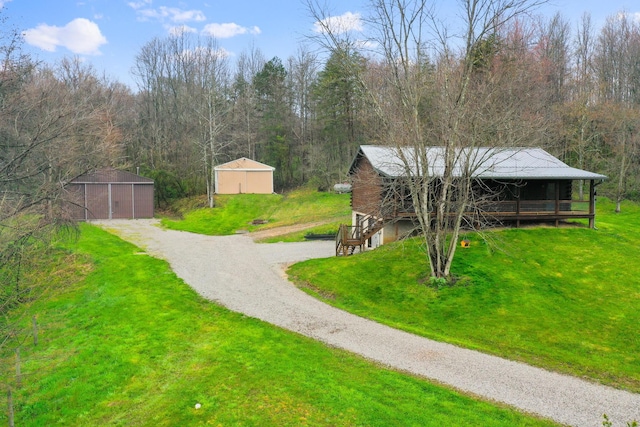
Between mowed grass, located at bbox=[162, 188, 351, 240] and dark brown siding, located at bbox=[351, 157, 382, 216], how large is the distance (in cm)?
587

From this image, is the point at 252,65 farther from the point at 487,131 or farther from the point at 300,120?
the point at 487,131

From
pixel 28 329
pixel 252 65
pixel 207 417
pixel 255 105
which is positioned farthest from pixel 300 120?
pixel 207 417

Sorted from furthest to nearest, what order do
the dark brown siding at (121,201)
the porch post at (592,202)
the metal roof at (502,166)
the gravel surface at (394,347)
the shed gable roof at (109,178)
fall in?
the dark brown siding at (121,201)
the shed gable roof at (109,178)
the porch post at (592,202)
the metal roof at (502,166)
the gravel surface at (394,347)

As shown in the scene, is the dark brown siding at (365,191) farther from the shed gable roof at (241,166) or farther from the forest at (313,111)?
the shed gable roof at (241,166)

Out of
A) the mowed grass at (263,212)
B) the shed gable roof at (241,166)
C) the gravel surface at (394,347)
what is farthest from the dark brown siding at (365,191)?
the shed gable roof at (241,166)

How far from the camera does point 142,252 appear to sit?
868 inches

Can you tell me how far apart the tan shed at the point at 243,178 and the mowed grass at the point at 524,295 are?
76.5 ft

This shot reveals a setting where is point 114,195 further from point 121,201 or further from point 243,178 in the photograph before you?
point 243,178

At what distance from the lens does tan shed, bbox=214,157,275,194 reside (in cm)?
3975

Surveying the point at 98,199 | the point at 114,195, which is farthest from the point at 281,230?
the point at 98,199

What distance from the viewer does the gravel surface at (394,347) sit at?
7957 millimetres

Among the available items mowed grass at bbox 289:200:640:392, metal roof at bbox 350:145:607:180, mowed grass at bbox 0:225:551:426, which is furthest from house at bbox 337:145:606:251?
mowed grass at bbox 0:225:551:426

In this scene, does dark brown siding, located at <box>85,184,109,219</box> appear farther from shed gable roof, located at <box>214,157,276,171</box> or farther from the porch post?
the porch post

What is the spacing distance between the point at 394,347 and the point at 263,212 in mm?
26934
